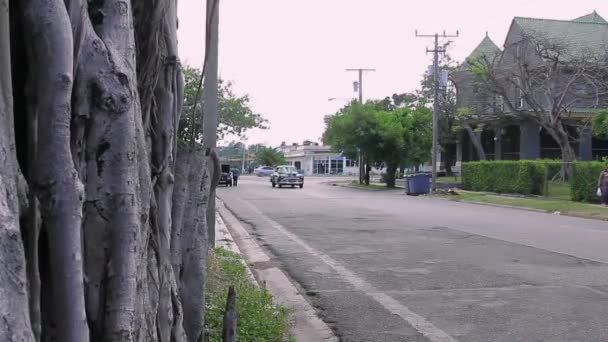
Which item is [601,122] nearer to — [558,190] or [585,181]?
[558,190]

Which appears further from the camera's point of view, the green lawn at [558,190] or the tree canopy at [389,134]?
the tree canopy at [389,134]

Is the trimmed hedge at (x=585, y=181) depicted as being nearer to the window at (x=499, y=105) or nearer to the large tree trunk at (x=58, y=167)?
the window at (x=499, y=105)

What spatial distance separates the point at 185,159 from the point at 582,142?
139 ft

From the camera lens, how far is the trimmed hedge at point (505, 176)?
31.8 m

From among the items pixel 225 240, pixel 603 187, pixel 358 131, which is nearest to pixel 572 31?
pixel 358 131

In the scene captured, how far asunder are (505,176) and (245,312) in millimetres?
29907

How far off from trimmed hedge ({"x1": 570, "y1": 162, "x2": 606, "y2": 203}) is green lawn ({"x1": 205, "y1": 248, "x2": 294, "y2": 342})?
22.4 meters

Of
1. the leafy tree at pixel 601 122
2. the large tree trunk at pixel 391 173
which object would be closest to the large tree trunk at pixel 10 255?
the leafy tree at pixel 601 122

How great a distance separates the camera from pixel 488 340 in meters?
6.07

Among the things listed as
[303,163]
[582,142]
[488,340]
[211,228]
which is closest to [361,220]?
[211,228]

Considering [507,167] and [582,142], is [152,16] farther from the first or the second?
[582,142]

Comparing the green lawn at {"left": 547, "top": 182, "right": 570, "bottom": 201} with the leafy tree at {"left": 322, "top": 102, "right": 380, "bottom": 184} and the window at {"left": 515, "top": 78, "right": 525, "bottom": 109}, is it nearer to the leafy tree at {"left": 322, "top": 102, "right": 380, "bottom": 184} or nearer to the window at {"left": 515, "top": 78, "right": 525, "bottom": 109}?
the window at {"left": 515, "top": 78, "right": 525, "bottom": 109}

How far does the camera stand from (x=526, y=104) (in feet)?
138

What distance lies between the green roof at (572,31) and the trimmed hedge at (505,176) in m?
9.10
